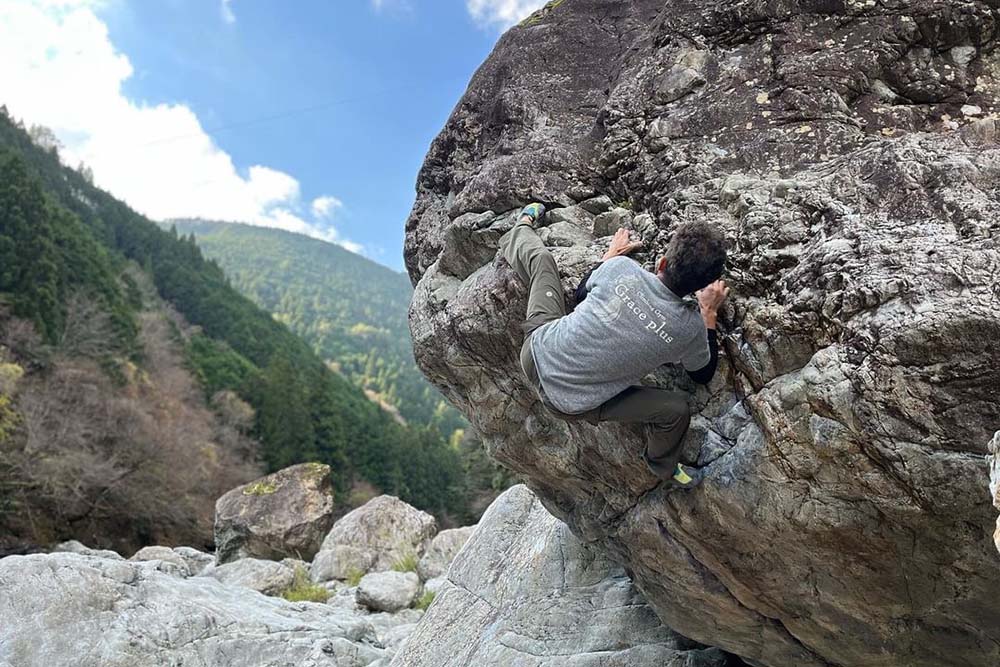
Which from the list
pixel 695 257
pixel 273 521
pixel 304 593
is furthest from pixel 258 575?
pixel 695 257

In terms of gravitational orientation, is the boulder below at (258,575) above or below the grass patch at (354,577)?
above

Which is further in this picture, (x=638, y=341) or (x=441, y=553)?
(x=441, y=553)

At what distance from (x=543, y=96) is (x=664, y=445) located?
4034 millimetres

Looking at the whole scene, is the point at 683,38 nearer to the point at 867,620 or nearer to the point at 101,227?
the point at 867,620

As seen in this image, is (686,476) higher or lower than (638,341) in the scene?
lower

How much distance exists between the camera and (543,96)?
704cm

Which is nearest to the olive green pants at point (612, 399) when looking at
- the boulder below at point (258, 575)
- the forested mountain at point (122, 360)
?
the boulder below at point (258, 575)

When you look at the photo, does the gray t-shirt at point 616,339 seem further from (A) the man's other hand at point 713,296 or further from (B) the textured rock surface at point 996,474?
(B) the textured rock surface at point 996,474

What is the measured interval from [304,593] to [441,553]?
3.86 m

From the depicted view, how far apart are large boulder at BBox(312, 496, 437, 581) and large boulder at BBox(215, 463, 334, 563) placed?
1.95 metres

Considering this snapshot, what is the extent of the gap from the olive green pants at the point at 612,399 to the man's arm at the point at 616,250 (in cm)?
16

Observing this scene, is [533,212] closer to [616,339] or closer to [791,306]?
[616,339]

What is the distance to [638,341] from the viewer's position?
4613mm

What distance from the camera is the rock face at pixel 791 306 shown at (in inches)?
150
